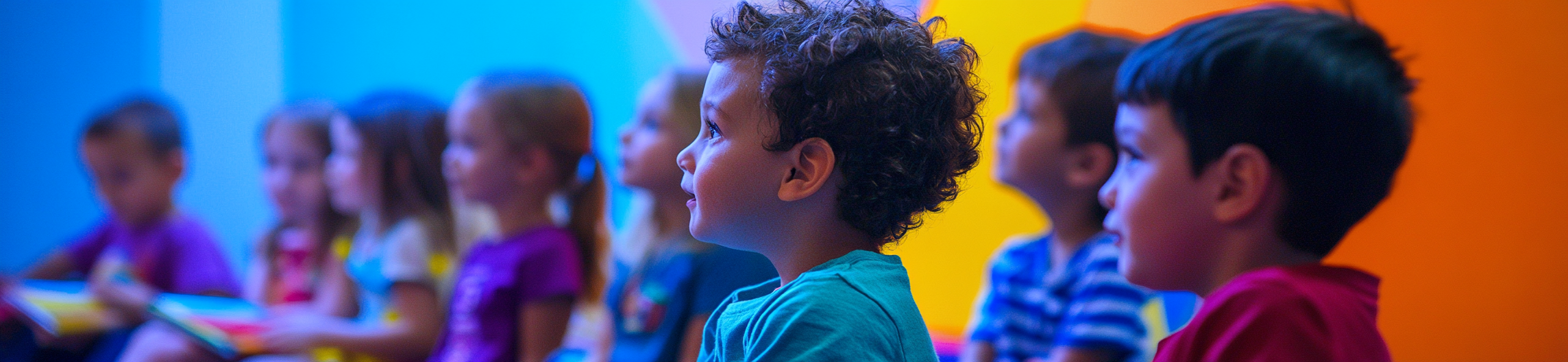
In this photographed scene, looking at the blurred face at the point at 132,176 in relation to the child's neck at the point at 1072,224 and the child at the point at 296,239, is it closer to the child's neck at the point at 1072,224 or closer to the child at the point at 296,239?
the child at the point at 296,239

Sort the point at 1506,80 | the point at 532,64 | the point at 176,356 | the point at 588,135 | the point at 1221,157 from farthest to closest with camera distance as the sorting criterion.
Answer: the point at 532,64, the point at 176,356, the point at 588,135, the point at 1506,80, the point at 1221,157

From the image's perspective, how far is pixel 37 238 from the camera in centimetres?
285

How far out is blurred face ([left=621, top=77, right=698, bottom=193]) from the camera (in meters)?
1.28

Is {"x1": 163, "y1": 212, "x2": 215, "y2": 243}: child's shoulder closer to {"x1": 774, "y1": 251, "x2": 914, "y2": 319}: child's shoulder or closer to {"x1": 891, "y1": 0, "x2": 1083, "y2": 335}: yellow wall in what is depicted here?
{"x1": 891, "y1": 0, "x2": 1083, "y2": 335}: yellow wall

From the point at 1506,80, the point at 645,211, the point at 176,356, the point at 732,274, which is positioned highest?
the point at 1506,80

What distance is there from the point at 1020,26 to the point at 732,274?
0.57m

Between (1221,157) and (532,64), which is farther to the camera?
(532,64)

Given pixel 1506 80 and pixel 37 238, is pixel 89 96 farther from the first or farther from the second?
pixel 1506 80

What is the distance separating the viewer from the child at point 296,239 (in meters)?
1.80

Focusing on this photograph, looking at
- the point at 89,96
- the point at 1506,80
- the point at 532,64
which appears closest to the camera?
the point at 1506,80

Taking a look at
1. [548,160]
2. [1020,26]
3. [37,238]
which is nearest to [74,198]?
[37,238]

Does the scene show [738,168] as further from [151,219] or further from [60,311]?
[151,219]

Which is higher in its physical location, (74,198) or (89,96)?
(89,96)

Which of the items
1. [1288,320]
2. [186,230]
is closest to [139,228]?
[186,230]
